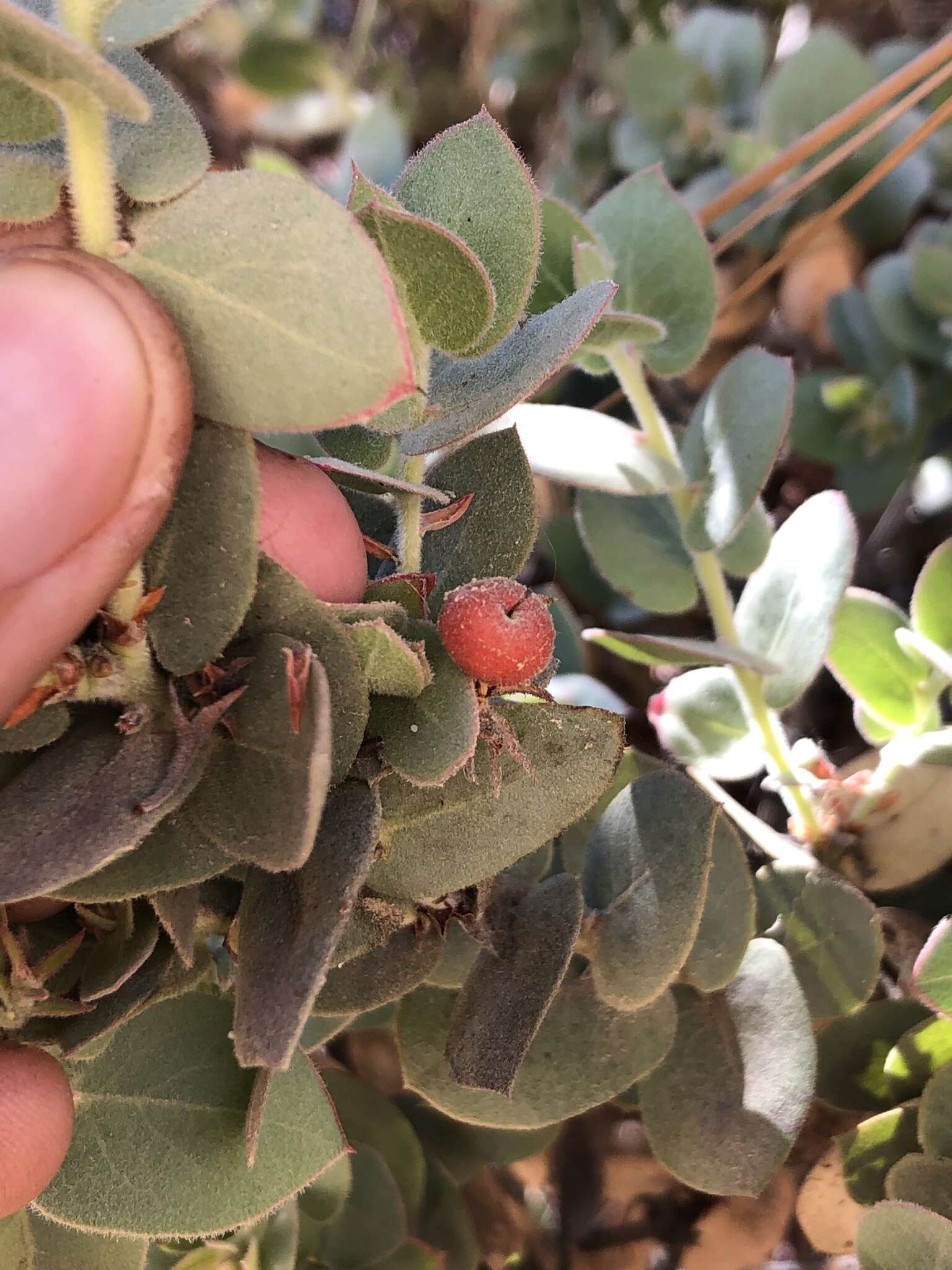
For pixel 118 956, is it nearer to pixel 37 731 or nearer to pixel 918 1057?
pixel 37 731

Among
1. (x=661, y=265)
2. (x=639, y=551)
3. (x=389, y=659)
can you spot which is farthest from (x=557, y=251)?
(x=389, y=659)

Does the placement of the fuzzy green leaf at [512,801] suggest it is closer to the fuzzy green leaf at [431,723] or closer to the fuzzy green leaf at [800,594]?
the fuzzy green leaf at [431,723]

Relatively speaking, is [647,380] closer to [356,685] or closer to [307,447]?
[307,447]

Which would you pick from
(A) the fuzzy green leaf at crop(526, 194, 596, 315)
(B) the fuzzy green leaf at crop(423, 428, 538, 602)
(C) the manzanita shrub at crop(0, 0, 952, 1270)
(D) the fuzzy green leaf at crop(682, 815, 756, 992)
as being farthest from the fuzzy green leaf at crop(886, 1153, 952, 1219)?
(A) the fuzzy green leaf at crop(526, 194, 596, 315)

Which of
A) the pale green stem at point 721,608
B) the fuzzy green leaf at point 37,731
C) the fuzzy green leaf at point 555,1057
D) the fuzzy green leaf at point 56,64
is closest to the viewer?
the fuzzy green leaf at point 56,64

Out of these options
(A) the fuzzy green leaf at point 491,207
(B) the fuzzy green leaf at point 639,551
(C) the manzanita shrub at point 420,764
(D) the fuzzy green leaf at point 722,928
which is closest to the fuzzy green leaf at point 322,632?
(C) the manzanita shrub at point 420,764

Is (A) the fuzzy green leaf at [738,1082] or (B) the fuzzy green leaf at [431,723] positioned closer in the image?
(B) the fuzzy green leaf at [431,723]

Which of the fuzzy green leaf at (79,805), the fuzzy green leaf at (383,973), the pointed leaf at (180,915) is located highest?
the fuzzy green leaf at (79,805)

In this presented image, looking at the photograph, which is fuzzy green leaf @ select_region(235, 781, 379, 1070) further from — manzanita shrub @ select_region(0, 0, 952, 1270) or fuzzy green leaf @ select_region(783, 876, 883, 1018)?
fuzzy green leaf @ select_region(783, 876, 883, 1018)
